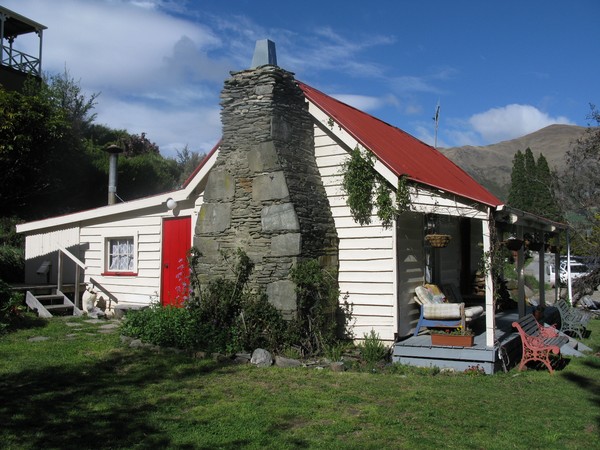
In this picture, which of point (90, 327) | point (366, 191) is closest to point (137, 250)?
point (90, 327)

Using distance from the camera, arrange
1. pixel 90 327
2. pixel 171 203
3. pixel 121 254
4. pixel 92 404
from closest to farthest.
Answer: pixel 92 404, pixel 90 327, pixel 171 203, pixel 121 254

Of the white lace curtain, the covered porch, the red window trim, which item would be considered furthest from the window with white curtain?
the covered porch

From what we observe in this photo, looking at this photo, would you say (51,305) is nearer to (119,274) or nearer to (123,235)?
(119,274)

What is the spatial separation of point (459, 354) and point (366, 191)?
3.26 metres

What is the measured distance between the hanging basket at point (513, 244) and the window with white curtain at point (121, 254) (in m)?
8.76

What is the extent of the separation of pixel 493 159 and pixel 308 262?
143 meters

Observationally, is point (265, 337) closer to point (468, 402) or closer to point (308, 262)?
point (308, 262)

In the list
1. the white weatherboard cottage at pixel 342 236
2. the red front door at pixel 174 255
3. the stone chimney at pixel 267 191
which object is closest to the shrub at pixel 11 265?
the white weatherboard cottage at pixel 342 236

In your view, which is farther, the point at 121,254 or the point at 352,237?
the point at 121,254

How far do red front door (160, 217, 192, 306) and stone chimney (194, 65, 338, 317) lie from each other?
2.17 metres

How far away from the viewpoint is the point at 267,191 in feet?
31.4

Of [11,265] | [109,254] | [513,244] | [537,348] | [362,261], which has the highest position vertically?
[513,244]

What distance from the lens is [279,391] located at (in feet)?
22.3

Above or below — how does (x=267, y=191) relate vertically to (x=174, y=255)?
above
